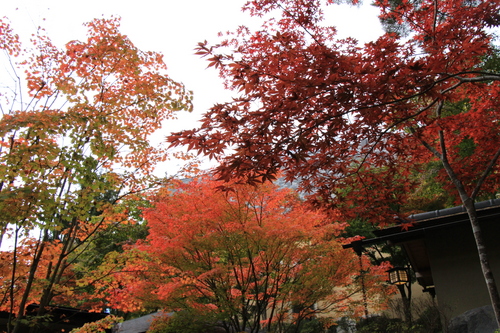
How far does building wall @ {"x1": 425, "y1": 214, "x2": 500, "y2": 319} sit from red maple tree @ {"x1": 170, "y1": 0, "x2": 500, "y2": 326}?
5.29 ft

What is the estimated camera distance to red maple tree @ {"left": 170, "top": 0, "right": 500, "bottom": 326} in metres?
3.76

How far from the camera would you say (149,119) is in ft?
21.4

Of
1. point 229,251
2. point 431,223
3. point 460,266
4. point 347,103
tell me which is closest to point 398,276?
point 460,266

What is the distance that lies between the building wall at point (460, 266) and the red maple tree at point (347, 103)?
63.5 inches

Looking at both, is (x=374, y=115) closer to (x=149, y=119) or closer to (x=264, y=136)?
(x=264, y=136)

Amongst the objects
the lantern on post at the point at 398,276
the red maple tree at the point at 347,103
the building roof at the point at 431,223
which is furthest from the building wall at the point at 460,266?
the lantern on post at the point at 398,276

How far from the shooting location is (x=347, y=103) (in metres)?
3.84

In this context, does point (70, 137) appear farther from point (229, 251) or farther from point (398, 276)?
point (398, 276)

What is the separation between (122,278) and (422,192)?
12992mm

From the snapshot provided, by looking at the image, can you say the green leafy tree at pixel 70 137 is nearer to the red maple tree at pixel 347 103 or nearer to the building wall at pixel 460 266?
the red maple tree at pixel 347 103

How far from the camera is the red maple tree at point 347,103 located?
3.76 metres

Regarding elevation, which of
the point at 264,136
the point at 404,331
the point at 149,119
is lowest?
the point at 404,331

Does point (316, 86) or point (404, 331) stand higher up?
point (316, 86)

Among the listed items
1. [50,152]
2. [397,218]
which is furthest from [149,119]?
[397,218]
